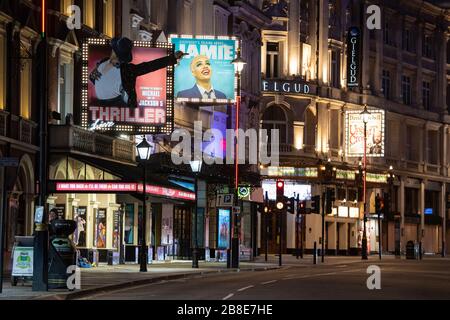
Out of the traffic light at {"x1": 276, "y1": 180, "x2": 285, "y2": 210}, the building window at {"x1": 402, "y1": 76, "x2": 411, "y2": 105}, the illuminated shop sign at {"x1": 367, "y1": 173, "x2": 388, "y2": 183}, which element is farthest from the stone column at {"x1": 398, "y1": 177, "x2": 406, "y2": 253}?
the traffic light at {"x1": 276, "y1": 180, "x2": 285, "y2": 210}

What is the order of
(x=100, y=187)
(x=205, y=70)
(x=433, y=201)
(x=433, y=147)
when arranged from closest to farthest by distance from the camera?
(x=100, y=187) → (x=205, y=70) → (x=433, y=201) → (x=433, y=147)

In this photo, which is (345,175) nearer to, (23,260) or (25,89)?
(25,89)

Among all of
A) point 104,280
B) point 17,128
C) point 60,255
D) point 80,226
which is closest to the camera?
point 60,255

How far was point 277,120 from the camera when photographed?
86750mm

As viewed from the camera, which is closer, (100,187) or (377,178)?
(100,187)

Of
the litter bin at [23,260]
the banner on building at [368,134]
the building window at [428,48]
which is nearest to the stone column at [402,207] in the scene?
the banner on building at [368,134]

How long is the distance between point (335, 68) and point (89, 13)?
Answer: 1609 inches

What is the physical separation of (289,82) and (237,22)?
1220 centimetres

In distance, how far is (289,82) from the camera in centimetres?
8625

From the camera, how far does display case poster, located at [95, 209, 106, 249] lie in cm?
5419

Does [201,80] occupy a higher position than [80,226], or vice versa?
[201,80]

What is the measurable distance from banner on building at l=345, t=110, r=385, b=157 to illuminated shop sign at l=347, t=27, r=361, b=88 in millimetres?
2416

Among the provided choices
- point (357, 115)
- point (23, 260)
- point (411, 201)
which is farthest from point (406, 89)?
point (23, 260)
